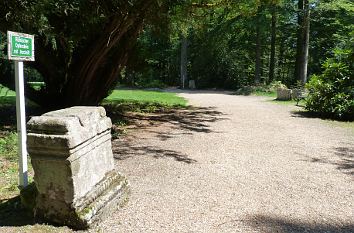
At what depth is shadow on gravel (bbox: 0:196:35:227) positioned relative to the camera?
430 cm

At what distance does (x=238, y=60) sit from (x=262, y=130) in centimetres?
2333

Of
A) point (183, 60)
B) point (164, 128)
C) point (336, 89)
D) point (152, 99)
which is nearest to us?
point (164, 128)

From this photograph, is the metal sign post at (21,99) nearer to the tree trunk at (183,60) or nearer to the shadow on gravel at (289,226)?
the shadow on gravel at (289,226)

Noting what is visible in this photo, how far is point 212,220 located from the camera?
4.66m

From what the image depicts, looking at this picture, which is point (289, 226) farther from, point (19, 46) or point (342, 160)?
point (342, 160)

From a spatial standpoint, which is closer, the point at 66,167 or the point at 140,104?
the point at 66,167

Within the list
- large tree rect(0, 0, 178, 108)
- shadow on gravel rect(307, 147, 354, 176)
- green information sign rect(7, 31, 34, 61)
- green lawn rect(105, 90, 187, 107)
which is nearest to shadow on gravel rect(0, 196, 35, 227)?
green information sign rect(7, 31, 34, 61)

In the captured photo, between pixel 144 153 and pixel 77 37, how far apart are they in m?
3.82

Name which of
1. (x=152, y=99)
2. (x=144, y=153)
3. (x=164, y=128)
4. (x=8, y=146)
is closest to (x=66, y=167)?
(x=144, y=153)

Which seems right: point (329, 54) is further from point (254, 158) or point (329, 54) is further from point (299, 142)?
point (254, 158)

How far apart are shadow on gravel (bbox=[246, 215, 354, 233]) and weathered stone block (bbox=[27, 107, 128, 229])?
171 centimetres

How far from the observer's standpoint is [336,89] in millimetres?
14109

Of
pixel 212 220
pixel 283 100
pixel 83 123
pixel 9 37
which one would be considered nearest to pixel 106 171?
pixel 83 123

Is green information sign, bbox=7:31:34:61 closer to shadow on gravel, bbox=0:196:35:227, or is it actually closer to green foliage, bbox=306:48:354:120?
shadow on gravel, bbox=0:196:35:227
